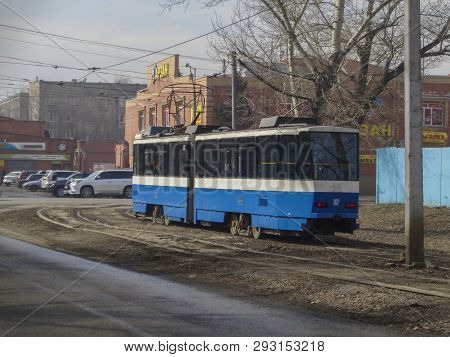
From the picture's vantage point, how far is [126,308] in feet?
28.3

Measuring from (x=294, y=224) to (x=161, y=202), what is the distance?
271 inches

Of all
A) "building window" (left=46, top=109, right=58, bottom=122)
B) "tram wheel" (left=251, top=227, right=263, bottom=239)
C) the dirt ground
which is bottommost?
the dirt ground

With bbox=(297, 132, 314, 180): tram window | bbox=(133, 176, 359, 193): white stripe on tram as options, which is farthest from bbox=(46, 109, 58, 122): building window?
bbox=(297, 132, 314, 180): tram window

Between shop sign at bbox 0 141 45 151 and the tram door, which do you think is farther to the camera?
shop sign at bbox 0 141 45 151

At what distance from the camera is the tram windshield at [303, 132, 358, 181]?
16484mm

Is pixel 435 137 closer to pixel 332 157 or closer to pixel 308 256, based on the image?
pixel 332 157

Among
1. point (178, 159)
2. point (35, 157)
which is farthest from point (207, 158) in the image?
point (35, 157)

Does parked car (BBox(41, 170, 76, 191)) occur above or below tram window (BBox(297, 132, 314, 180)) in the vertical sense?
below

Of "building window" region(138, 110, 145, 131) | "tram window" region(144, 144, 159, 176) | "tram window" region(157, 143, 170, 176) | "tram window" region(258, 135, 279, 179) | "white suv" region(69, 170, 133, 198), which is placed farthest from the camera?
"building window" region(138, 110, 145, 131)

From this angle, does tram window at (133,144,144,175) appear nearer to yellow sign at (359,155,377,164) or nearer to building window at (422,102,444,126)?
yellow sign at (359,155,377,164)

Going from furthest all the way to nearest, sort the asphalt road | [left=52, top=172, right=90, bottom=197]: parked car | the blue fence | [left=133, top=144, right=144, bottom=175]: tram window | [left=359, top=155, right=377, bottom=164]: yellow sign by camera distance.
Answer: [left=359, top=155, right=377, bottom=164]: yellow sign
[left=52, top=172, right=90, bottom=197]: parked car
the blue fence
[left=133, top=144, right=144, bottom=175]: tram window
the asphalt road

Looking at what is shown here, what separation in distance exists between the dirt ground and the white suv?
1643cm
